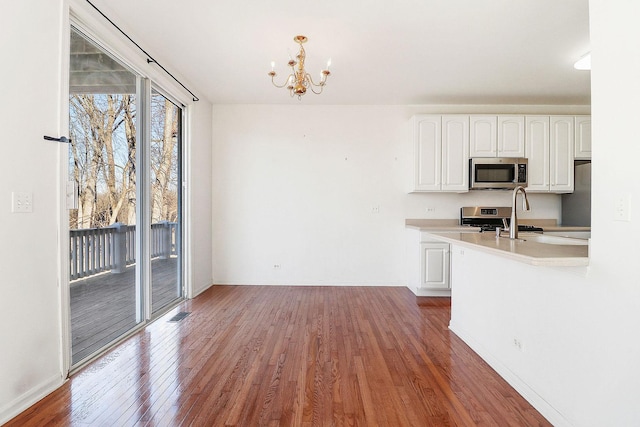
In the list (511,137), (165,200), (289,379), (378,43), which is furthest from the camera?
(511,137)

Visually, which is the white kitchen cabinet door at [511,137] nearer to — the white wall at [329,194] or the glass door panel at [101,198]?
the white wall at [329,194]

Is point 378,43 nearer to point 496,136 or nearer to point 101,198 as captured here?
point 496,136

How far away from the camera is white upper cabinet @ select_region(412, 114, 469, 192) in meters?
4.30

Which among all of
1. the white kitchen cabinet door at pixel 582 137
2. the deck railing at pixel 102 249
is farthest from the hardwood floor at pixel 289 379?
the white kitchen cabinet door at pixel 582 137

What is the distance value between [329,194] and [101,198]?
2.87 metres

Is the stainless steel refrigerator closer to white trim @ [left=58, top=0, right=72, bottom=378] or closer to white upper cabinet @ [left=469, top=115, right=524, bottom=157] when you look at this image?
white upper cabinet @ [left=469, top=115, right=524, bottom=157]

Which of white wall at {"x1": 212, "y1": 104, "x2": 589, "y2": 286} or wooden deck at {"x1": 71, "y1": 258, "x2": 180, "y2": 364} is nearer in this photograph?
wooden deck at {"x1": 71, "y1": 258, "x2": 180, "y2": 364}

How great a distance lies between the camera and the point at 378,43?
2949 millimetres

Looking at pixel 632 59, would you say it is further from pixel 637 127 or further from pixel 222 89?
pixel 222 89

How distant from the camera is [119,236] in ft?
9.09

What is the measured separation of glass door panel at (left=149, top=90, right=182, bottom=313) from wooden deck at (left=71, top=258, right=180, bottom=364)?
1.05 feet

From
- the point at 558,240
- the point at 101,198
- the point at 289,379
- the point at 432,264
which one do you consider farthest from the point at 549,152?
the point at 101,198

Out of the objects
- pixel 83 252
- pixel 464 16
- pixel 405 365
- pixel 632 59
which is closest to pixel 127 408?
pixel 83 252

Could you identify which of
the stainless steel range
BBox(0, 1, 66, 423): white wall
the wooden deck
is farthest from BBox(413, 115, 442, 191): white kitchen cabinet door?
BBox(0, 1, 66, 423): white wall
